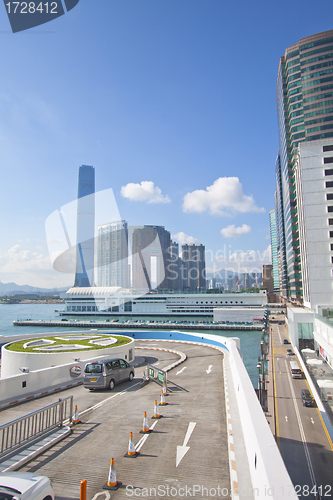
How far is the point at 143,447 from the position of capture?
293 inches

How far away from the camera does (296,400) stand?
108 feet

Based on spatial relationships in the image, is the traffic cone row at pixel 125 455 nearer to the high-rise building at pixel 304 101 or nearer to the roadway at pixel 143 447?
the roadway at pixel 143 447

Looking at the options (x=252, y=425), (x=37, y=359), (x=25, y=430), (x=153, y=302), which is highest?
(x=252, y=425)

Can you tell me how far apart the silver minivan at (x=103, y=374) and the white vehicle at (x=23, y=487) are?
8.83 meters

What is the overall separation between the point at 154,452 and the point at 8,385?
7933mm

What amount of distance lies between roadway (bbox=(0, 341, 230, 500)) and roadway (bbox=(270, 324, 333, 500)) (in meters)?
7.98

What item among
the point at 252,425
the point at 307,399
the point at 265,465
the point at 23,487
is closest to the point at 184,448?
the point at 252,425

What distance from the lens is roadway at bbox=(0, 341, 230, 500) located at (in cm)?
577

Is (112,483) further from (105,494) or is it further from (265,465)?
(265,465)

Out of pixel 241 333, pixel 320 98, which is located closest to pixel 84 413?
pixel 241 333

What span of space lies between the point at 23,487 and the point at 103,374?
934 cm

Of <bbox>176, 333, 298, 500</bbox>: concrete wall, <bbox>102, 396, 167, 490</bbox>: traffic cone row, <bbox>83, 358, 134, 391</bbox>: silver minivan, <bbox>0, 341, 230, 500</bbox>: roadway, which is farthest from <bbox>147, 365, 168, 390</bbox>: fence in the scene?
<bbox>176, 333, 298, 500</bbox>: concrete wall

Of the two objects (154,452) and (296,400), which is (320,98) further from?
(154,452)

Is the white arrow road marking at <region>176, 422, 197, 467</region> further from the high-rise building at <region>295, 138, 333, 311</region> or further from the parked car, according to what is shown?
the high-rise building at <region>295, 138, 333, 311</region>
